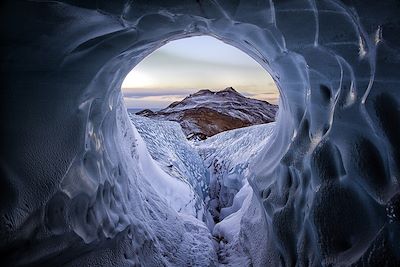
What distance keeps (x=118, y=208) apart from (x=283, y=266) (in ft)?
4.73

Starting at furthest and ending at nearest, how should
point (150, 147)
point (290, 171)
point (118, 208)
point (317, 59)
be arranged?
point (150, 147) < point (118, 208) < point (290, 171) < point (317, 59)

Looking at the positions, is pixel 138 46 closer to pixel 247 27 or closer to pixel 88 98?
pixel 88 98

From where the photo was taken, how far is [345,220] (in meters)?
1.57

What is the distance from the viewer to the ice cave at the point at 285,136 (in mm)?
1427

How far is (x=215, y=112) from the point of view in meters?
17.1

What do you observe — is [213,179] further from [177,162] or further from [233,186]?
[177,162]

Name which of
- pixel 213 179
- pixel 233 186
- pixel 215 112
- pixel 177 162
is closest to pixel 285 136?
pixel 233 186

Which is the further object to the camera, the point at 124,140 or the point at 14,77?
the point at 124,140

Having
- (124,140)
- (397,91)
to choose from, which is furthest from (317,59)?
(124,140)

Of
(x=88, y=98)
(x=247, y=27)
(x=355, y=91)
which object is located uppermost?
(x=247, y=27)

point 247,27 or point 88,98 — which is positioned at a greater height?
point 247,27

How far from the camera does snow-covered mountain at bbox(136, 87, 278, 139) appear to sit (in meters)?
14.8

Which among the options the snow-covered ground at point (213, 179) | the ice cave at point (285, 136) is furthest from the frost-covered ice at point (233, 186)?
the ice cave at point (285, 136)

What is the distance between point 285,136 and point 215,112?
1464 cm
